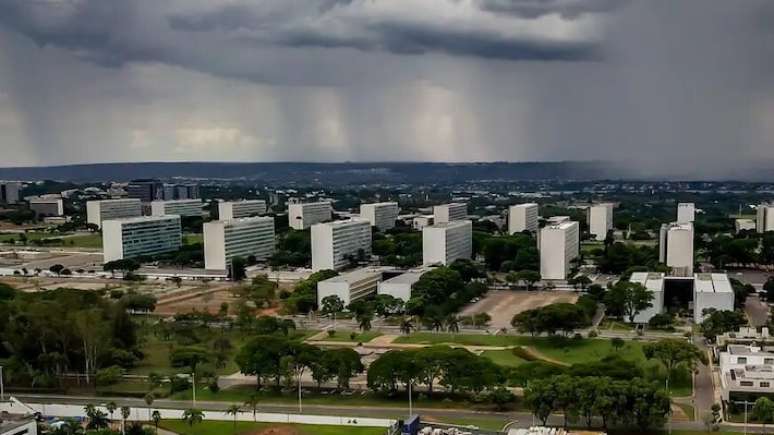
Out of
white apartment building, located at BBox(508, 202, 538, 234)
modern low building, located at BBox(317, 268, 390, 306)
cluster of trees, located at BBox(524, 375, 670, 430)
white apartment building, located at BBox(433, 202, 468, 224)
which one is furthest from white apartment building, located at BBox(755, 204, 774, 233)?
cluster of trees, located at BBox(524, 375, 670, 430)

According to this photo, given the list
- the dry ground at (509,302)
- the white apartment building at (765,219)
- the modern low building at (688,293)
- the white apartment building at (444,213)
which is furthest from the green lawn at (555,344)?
the white apartment building at (444,213)

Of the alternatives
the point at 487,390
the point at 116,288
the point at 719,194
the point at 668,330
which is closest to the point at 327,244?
the point at 116,288

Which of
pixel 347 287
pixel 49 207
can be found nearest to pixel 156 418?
pixel 347 287

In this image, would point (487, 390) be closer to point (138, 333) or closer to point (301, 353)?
point (301, 353)

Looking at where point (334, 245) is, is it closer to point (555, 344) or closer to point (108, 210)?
point (555, 344)

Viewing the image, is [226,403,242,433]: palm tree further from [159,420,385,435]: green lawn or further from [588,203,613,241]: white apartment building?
[588,203,613,241]: white apartment building

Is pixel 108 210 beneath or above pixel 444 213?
above

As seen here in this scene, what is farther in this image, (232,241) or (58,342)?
(232,241)
